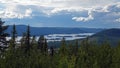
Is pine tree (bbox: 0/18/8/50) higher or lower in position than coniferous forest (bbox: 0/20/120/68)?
higher

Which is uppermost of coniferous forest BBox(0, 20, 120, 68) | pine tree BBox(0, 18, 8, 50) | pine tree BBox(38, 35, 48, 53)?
pine tree BBox(0, 18, 8, 50)

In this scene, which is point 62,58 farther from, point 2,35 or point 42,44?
point 42,44

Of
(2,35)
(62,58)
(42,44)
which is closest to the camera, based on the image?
(62,58)

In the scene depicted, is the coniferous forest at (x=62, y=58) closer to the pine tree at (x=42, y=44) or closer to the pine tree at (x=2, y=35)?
the pine tree at (x=2, y=35)

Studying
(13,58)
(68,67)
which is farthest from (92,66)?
(13,58)

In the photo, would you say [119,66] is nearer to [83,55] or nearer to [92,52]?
[83,55]

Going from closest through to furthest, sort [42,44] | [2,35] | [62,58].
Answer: [62,58] < [2,35] < [42,44]

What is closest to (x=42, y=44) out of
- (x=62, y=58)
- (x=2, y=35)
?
(x=2, y=35)

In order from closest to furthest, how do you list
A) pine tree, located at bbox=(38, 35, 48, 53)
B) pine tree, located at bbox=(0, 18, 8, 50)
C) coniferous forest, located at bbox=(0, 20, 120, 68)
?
1. coniferous forest, located at bbox=(0, 20, 120, 68)
2. pine tree, located at bbox=(0, 18, 8, 50)
3. pine tree, located at bbox=(38, 35, 48, 53)

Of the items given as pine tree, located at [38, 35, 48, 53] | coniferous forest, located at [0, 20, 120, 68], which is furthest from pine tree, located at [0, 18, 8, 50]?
pine tree, located at [38, 35, 48, 53]

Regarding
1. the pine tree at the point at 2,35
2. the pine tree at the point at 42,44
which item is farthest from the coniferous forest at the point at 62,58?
the pine tree at the point at 42,44

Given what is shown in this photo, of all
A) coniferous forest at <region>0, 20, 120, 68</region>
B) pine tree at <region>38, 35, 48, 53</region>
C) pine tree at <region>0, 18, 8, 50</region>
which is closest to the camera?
coniferous forest at <region>0, 20, 120, 68</region>

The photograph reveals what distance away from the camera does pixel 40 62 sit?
4494cm

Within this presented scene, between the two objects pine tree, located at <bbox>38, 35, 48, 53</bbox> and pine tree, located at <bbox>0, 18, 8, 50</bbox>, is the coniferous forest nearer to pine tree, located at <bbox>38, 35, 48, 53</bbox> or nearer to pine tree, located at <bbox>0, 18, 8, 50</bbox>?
pine tree, located at <bbox>0, 18, 8, 50</bbox>
